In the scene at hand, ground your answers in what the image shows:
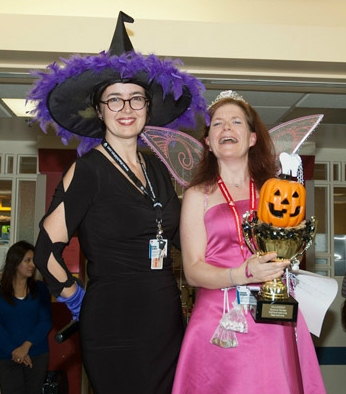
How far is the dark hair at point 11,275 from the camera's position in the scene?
445 centimetres

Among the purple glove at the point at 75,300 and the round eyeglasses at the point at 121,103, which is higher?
the round eyeglasses at the point at 121,103

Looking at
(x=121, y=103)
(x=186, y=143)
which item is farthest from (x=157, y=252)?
(x=186, y=143)

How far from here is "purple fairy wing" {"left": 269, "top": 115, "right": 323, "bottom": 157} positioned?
97.3 inches

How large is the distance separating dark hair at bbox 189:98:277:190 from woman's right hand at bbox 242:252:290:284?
51cm

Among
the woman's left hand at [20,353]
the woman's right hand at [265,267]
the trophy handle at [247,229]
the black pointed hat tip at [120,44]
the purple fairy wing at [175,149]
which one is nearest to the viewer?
the woman's right hand at [265,267]

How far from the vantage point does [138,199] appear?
6.73 ft

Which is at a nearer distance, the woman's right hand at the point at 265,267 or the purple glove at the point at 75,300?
the woman's right hand at the point at 265,267

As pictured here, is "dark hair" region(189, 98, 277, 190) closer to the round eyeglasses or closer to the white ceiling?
the round eyeglasses

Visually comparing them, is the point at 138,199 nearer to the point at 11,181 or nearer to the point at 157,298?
the point at 157,298

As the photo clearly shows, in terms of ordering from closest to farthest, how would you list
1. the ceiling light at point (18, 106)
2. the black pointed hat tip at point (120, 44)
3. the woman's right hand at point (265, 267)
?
the woman's right hand at point (265, 267), the black pointed hat tip at point (120, 44), the ceiling light at point (18, 106)

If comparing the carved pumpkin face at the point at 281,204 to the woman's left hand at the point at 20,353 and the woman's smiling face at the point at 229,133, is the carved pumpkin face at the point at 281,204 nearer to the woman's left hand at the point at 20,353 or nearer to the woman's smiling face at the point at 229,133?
the woman's smiling face at the point at 229,133

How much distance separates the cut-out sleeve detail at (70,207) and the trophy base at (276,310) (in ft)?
2.47

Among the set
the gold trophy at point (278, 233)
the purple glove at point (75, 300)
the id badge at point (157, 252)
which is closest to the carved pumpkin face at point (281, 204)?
the gold trophy at point (278, 233)

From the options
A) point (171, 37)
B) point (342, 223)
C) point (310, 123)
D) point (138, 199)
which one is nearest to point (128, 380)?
point (138, 199)
